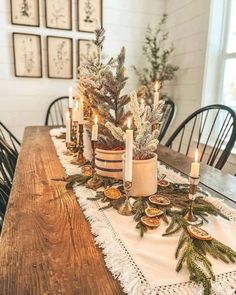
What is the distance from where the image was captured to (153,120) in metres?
0.95

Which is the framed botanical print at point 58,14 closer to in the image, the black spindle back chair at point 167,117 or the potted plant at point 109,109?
the black spindle back chair at point 167,117

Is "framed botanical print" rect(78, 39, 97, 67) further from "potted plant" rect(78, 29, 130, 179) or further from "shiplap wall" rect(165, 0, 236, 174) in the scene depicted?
"potted plant" rect(78, 29, 130, 179)

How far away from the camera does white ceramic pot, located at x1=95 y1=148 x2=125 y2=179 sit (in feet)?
3.46

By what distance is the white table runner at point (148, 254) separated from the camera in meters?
0.51

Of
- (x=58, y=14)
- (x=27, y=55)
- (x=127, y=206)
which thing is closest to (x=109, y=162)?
(x=127, y=206)

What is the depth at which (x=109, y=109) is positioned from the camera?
1124 mm

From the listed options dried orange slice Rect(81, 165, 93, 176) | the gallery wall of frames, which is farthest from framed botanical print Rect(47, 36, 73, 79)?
dried orange slice Rect(81, 165, 93, 176)

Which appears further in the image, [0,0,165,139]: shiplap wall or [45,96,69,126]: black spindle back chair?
[45,96,69,126]: black spindle back chair

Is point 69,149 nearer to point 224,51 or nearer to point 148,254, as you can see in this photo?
point 148,254

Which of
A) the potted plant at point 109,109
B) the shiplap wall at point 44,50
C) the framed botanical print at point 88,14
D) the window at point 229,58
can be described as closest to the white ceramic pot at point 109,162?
the potted plant at point 109,109

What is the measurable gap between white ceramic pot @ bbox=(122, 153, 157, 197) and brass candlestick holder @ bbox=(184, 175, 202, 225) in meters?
0.17

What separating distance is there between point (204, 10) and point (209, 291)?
8.90ft

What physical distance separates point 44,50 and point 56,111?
2.32ft

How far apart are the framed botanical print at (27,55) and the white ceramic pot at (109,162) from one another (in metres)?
2.29
